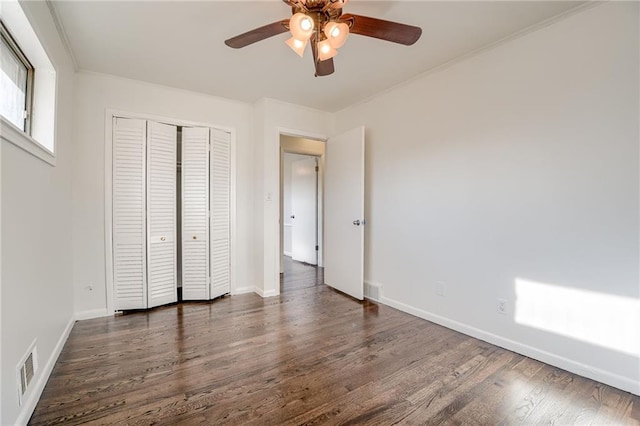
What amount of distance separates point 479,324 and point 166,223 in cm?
325

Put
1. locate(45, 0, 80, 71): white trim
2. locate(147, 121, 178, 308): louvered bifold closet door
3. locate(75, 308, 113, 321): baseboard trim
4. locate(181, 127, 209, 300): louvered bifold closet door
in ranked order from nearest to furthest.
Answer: locate(45, 0, 80, 71): white trim, locate(75, 308, 113, 321): baseboard trim, locate(147, 121, 178, 308): louvered bifold closet door, locate(181, 127, 209, 300): louvered bifold closet door

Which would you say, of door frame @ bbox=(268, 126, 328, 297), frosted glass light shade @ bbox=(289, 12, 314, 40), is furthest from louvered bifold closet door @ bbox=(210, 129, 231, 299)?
frosted glass light shade @ bbox=(289, 12, 314, 40)

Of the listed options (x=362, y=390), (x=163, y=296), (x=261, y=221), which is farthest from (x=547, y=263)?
(x=163, y=296)

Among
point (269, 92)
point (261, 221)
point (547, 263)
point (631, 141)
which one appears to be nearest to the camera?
point (631, 141)

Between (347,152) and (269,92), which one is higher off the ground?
(269,92)

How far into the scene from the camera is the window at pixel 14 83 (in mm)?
1614

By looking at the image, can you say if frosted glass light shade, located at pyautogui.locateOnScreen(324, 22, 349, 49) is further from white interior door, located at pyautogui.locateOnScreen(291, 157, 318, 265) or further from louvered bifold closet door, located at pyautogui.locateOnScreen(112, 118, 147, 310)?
white interior door, located at pyautogui.locateOnScreen(291, 157, 318, 265)

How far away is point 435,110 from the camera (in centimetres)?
277

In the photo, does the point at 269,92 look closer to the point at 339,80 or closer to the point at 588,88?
the point at 339,80

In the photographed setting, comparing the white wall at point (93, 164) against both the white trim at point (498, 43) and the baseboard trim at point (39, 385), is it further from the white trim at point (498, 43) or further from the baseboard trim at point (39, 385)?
the white trim at point (498, 43)

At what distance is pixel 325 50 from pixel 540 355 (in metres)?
2.59

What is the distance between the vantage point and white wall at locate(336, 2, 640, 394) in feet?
5.82

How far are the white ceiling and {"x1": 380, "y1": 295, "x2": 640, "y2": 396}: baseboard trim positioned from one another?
237cm

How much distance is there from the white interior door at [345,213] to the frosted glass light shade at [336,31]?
1752 millimetres
